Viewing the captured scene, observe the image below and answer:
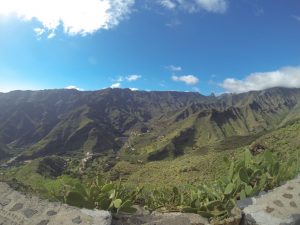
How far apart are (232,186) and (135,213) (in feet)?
5.19

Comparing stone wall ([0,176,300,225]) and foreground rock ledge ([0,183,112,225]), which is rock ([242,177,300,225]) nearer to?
stone wall ([0,176,300,225])

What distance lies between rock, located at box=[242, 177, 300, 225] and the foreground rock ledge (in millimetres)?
2074

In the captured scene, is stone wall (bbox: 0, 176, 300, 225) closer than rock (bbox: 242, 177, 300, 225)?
Yes

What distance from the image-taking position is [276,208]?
554cm

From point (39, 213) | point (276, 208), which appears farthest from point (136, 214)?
point (276, 208)

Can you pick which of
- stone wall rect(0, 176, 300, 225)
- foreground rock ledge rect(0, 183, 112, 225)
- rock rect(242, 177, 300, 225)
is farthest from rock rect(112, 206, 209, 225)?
rock rect(242, 177, 300, 225)

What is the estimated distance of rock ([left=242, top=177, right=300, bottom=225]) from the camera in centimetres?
522

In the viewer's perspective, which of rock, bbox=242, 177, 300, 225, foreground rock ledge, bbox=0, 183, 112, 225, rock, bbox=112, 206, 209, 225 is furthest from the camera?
rock, bbox=242, 177, 300, 225

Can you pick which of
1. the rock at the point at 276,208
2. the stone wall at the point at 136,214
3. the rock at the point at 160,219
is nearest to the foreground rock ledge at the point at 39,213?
the stone wall at the point at 136,214

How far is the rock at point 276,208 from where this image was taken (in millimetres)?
5223

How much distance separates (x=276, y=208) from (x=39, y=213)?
11.0 ft

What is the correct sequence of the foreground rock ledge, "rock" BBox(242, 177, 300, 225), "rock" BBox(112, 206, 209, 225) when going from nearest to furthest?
the foreground rock ledge, "rock" BBox(112, 206, 209, 225), "rock" BBox(242, 177, 300, 225)

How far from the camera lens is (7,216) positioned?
428 centimetres

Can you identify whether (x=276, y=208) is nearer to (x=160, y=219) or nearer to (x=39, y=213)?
(x=160, y=219)
